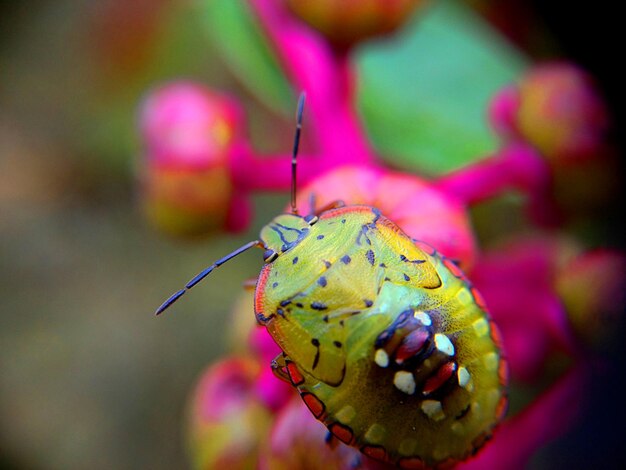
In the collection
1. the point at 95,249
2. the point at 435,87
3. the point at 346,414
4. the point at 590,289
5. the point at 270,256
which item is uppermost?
the point at 270,256

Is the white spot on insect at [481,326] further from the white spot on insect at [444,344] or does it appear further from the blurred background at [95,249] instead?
the blurred background at [95,249]

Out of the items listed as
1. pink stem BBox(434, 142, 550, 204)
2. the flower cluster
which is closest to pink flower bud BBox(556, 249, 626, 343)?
the flower cluster

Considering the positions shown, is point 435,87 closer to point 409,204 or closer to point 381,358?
point 409,204

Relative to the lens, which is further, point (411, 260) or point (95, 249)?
point (95, 249)

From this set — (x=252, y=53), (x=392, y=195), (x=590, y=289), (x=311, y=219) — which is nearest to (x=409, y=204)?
(x=392, y=195)

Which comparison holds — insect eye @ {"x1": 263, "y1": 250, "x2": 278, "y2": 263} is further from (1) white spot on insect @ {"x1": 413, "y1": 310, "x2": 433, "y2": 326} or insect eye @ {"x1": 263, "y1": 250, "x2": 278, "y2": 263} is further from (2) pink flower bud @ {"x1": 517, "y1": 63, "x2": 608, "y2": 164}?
(2) pink flower bud @ {"x1": 517, "y1": 63, "x2": 608, "y2": 164}

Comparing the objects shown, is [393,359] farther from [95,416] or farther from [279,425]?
[95,416]
